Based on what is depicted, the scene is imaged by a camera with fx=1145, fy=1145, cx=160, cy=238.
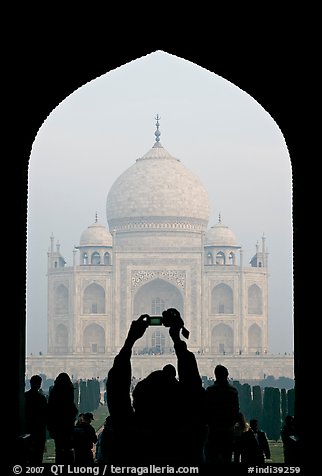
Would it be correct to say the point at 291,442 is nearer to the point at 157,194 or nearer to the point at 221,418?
the point at 221,418

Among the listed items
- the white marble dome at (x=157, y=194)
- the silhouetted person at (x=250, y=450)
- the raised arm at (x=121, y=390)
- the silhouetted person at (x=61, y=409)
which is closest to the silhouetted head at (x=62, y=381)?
the silhouetted person at (x=61, y=409)

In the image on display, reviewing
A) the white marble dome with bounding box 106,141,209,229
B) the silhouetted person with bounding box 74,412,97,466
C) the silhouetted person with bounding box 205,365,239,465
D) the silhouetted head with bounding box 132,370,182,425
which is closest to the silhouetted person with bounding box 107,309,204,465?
the silhouetted head with bounding box 132,370,182,425

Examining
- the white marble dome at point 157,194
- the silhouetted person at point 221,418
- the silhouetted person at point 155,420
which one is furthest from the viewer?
the white marble dome at point 157,194

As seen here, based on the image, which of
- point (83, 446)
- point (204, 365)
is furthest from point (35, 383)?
point (204, 365)

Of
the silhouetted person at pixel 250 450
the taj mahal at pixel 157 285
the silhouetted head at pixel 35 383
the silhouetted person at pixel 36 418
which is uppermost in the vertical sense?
the taj mahal at pixel 157 285

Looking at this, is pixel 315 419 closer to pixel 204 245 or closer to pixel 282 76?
pixel 282 76

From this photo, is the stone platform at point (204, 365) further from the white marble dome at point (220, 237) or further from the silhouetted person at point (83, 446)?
the silhouetted person at point (83, 446)
